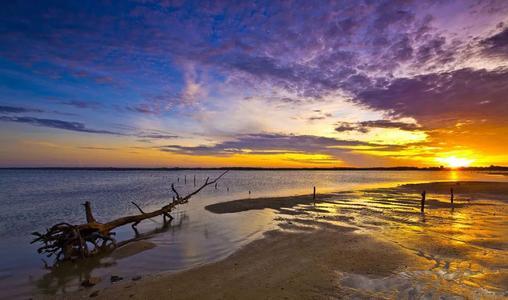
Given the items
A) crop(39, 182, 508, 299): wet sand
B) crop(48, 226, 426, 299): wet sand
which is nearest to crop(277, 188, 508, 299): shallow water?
crop(39, 182, 508, 299): wet sand

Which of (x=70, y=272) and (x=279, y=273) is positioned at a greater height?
(x=279, y=273)

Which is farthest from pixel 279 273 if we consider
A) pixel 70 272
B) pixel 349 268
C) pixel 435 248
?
pixel 70 272

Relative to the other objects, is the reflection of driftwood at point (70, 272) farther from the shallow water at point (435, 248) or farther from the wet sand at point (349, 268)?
the shallow water at point (435, 248)

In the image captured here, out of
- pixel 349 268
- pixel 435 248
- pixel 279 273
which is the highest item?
pixel 435 248

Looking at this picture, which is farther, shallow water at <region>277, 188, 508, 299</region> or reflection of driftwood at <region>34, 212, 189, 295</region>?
reflection of driftwood at <region>34, 212, 189, 295</region>

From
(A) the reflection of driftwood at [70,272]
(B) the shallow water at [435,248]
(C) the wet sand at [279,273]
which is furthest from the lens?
(A) the reflection of driftwood at [70,272]

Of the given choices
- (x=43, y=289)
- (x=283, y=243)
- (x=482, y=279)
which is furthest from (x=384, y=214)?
(x=43, y=289)

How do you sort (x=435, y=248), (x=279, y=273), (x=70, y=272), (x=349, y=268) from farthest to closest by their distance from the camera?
(x=435, y=248), (x=70, y=272), (x=349, y=268), (x=279, y=273)

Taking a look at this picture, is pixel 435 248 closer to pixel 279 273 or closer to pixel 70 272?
pixel 279 273

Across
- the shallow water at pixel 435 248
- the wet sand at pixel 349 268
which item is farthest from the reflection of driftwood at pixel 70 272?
the shallow water at pixel 435 248

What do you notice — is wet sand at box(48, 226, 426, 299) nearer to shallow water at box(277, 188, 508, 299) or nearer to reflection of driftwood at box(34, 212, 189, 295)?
shallow water at box(277, 188, 508, 299)

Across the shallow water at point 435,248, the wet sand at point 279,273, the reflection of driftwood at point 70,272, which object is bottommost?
the reflection of driftwood at point 70,272

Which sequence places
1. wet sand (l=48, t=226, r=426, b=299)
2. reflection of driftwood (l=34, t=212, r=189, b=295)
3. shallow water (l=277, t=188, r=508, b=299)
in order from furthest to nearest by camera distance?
reflection of driftwood (l=34, t=212, r=189, b=295) → wet sand (l=48, t=226, r=426, b=299) → shallow water (l=277, t=188, r=508, b=299)

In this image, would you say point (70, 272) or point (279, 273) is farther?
point (70, 272)
